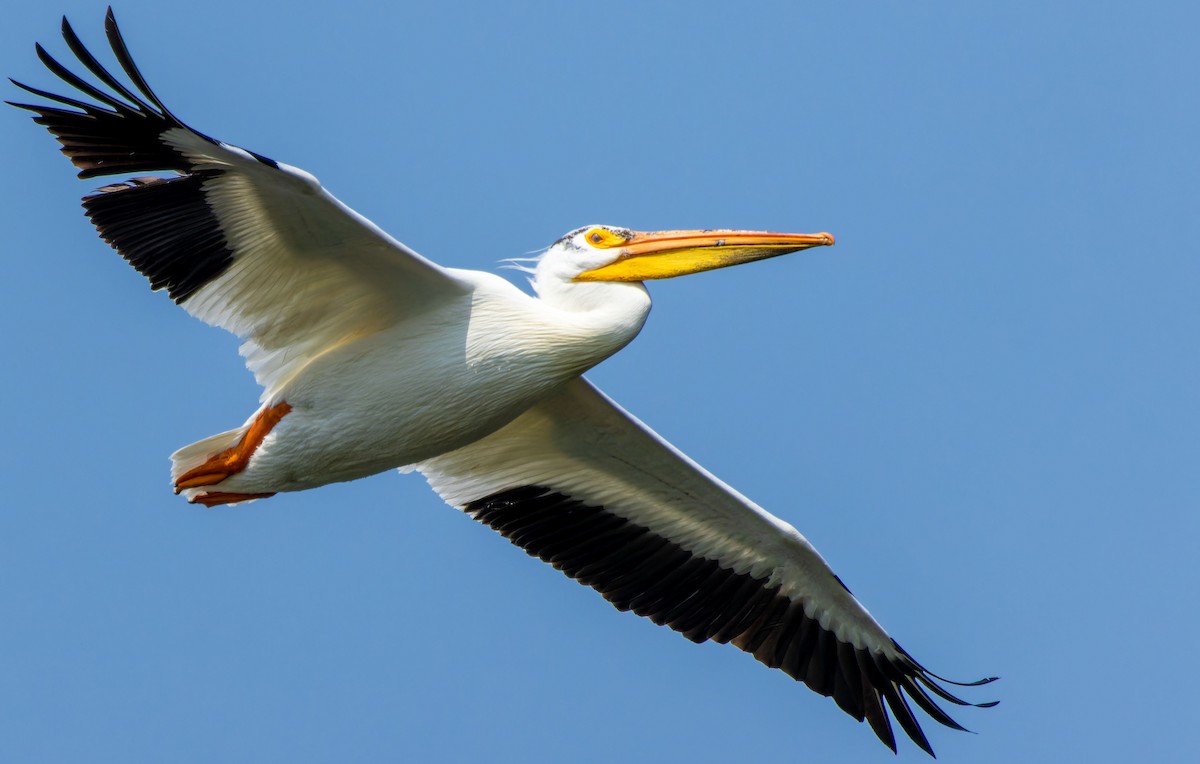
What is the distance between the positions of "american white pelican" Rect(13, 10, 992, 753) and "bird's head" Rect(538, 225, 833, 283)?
0.04ft

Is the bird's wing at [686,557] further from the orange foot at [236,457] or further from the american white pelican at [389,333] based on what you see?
the orange foot at [236,457]

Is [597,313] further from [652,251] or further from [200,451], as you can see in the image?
[200,451]

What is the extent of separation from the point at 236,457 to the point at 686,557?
3.19 m

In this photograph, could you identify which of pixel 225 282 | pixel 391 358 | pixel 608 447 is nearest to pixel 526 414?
pixel 608 447

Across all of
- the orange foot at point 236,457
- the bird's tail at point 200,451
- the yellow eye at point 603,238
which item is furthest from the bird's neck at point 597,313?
the bird's tail at point 200,451

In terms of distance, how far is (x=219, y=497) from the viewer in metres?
10.1

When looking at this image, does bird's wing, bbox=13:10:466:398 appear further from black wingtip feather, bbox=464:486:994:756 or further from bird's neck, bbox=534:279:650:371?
black wingtip feather, bbox=464:486:994:756

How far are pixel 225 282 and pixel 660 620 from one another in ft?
12.3

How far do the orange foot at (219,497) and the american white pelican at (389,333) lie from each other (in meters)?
0.01

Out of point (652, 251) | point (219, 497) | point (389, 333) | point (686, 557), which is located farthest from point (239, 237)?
point (686, 557)

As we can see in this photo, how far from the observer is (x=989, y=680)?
10.7m

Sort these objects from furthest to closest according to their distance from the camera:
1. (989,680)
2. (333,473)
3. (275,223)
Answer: (989,680) < (333,473) < (275,223)

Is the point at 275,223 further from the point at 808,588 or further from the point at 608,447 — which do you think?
the point at 808,588

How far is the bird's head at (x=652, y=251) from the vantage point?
32.1ft
